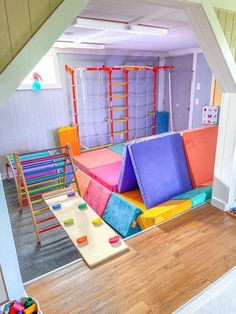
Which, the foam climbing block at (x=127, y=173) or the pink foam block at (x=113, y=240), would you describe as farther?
the foam climbing block at (x=127, y=173)

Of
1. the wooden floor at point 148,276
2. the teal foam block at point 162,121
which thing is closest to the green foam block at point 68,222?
the wooden floor at point 148,276

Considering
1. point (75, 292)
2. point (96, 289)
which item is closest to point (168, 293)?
point (96, 289)

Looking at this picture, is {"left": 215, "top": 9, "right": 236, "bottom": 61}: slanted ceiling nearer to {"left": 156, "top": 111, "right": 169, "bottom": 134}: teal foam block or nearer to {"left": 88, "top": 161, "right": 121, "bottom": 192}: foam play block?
{"left": 88, "top": 161, "right": 121, "bottom": 192}: foam play block

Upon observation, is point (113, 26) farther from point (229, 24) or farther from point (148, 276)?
point (148, 276)

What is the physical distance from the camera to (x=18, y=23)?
110cm

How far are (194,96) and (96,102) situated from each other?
2370 millimetres

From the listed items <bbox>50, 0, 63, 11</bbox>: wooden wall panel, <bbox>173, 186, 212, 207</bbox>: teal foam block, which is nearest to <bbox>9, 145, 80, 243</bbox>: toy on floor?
<bbox>173, 186, 212, 207</bbox>: teal foam block

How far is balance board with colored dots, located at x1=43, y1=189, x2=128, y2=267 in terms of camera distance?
184 cm

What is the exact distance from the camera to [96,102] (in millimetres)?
5324

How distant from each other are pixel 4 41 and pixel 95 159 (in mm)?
3542

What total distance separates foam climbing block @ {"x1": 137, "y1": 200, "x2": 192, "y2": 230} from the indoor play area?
0.04ft

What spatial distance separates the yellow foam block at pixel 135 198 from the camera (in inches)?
109

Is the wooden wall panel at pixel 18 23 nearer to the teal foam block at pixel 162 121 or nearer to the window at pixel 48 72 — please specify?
the window at pixel 48 72

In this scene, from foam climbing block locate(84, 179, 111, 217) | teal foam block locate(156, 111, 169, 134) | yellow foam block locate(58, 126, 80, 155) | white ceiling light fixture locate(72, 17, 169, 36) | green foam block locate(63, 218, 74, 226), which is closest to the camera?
green foam block locate(63, 218, 74, 226)
